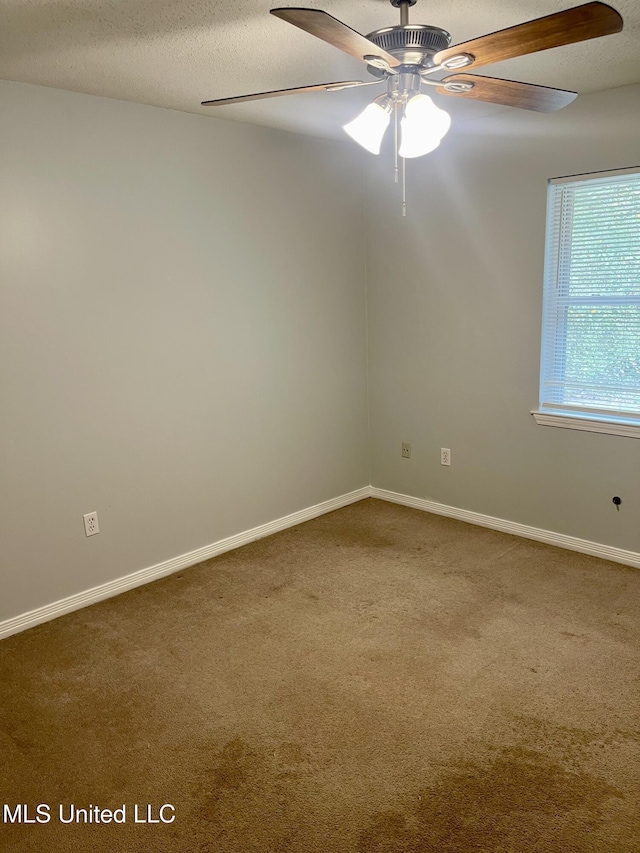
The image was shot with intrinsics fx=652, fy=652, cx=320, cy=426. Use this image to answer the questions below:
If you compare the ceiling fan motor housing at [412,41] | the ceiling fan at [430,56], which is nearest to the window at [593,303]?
the ceiling fan at [430,56]

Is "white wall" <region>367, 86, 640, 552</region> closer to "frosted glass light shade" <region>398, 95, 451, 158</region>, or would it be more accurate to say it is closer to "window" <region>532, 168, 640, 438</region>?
"window" <region>532, 168, 640, 438</region>

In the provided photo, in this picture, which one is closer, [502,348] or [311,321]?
[502,348]

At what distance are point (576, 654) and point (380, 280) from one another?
246 centimetres

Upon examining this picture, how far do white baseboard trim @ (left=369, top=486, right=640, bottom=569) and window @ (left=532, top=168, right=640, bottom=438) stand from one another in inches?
24.5

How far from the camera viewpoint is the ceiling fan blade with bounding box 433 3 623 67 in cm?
140

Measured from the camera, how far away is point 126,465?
3160mm

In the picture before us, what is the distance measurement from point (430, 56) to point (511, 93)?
296mm

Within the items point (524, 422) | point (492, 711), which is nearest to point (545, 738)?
point (492, 711)

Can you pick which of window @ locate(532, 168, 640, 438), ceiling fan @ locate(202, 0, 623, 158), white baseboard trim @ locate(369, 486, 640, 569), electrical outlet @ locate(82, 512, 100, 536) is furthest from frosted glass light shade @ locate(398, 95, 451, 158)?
white baseboard trim @ locate(369, 486, 640, 569)

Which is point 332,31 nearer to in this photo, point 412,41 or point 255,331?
point 412,41

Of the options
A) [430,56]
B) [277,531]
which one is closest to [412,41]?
[430,56]

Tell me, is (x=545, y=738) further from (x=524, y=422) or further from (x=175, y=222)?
(x=175, y=222)

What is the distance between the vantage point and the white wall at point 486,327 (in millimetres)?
3256

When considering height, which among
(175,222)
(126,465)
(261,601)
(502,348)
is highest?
(175,222)
